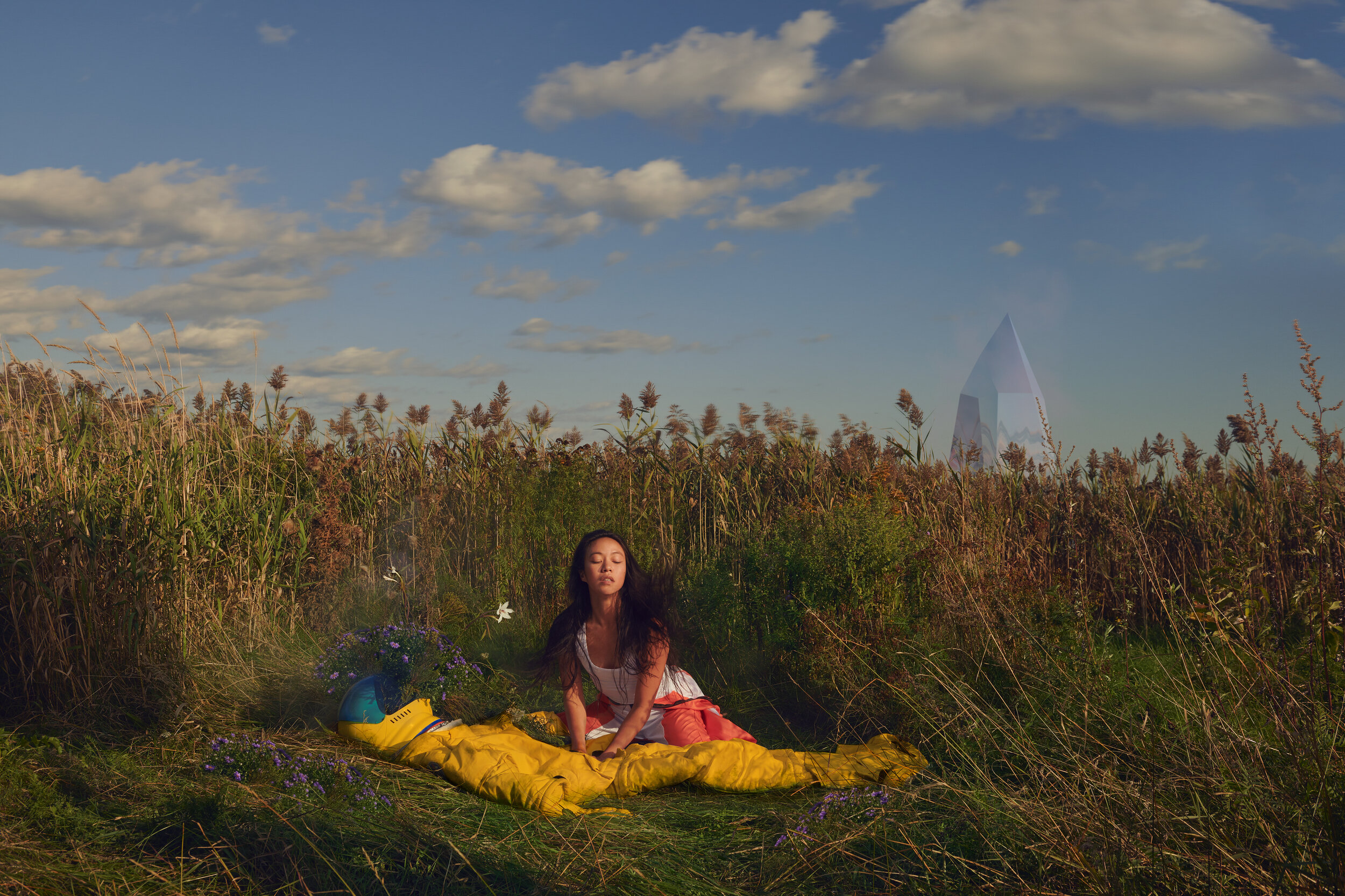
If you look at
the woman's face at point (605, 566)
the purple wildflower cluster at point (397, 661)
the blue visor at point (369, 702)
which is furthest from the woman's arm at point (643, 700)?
the blue visor at point (369, 702)

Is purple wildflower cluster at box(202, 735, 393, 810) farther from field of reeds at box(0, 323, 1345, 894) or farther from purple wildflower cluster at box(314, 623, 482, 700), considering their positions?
purple wildflower cluster at box(314, 623, 482, 700)

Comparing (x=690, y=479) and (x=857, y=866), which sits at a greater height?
(x=690, y=479)

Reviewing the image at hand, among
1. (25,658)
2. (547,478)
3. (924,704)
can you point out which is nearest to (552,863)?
(924,704)

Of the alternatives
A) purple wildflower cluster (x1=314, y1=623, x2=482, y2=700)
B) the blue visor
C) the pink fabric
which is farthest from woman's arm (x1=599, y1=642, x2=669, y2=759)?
the blue visor

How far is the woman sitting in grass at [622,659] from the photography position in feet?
13.4

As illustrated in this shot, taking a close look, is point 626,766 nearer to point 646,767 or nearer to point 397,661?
point 646,767

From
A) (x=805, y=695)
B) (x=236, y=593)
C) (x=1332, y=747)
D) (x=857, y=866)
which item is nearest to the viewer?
(x=1332, y=747)

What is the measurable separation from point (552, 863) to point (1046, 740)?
2.05 metres

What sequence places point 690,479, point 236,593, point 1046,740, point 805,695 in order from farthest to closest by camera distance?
point 690,479 → point 236,593 → point 805,695 → point 1046,740

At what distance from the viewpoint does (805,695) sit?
487cm

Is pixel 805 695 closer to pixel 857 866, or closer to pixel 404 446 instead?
pixel 857 866

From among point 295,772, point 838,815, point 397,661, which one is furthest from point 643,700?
point 295,772

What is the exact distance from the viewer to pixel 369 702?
4055 millimetres

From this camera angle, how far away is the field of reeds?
2.48 m
